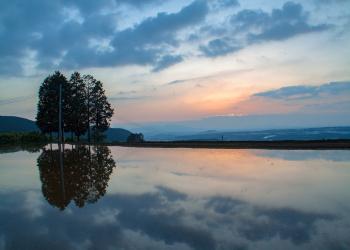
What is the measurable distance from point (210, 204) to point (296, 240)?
388 centimetres

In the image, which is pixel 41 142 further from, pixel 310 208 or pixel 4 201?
pixel 310 208

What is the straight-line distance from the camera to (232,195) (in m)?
12.2

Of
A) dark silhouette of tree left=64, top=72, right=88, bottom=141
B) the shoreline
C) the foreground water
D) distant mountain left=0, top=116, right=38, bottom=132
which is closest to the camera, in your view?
the foreground water

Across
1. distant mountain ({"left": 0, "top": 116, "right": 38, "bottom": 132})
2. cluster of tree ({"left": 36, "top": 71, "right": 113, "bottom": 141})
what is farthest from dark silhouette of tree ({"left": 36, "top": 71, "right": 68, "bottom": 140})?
distant mountain ({"left": 0, "top": 116, "right": 38, "bottom": 132})

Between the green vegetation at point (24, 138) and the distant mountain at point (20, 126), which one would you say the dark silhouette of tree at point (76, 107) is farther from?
the distant mountain at point (20, 126)

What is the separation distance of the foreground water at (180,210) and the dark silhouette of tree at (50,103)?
40.2 metres

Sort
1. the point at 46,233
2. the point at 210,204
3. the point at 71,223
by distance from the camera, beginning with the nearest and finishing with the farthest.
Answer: the point at 46,233 < the point at 71,223 < the point at 210,204

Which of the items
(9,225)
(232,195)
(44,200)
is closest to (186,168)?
(232,195)

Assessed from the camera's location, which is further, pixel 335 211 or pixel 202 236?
pixel 335 211

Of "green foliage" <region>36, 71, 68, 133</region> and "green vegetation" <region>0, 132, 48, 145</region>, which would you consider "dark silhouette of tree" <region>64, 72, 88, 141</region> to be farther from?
"green vegetation" <region>0, 132, 48, 145</region>

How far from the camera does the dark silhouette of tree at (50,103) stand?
186 feet

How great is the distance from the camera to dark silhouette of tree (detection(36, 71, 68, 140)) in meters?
56.7

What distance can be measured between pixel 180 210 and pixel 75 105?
4827cm

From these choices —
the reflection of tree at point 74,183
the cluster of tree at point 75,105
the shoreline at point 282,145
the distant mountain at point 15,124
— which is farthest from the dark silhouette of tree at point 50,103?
the distant mountain at point 15,124
